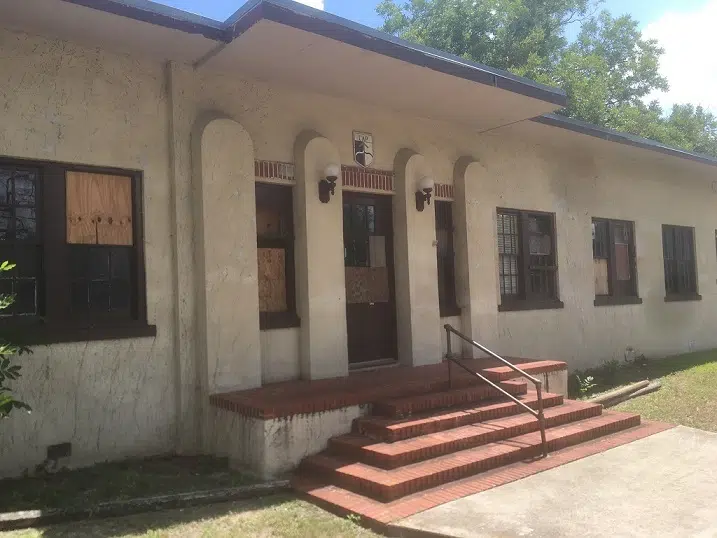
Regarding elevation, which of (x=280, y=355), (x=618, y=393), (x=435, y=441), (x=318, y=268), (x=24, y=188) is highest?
(x=24, y=188)

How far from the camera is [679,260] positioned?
13656 mm

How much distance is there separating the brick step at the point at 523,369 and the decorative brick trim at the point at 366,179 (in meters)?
2.78

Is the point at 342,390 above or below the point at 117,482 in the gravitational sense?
above

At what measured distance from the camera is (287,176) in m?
7.32

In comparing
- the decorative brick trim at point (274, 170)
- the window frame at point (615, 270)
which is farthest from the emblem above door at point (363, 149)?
the window frame at point (615, 270)

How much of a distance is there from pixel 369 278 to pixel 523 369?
7.70 feet

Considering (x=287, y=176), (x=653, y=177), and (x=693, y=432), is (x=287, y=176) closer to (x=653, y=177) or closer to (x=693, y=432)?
(x=693, y=432)

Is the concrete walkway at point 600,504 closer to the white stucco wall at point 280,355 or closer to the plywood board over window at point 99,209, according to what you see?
the white stucco wall at point 280,355

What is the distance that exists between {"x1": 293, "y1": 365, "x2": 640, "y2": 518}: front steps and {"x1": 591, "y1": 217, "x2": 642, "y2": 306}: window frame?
4.86 m

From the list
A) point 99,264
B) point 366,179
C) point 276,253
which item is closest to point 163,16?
point 99,264

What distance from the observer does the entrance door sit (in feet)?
26.5

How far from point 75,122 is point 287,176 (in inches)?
94.3

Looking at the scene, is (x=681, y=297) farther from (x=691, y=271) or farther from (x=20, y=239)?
(x=20, y=239)

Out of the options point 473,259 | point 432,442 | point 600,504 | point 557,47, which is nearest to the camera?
point 600,504
